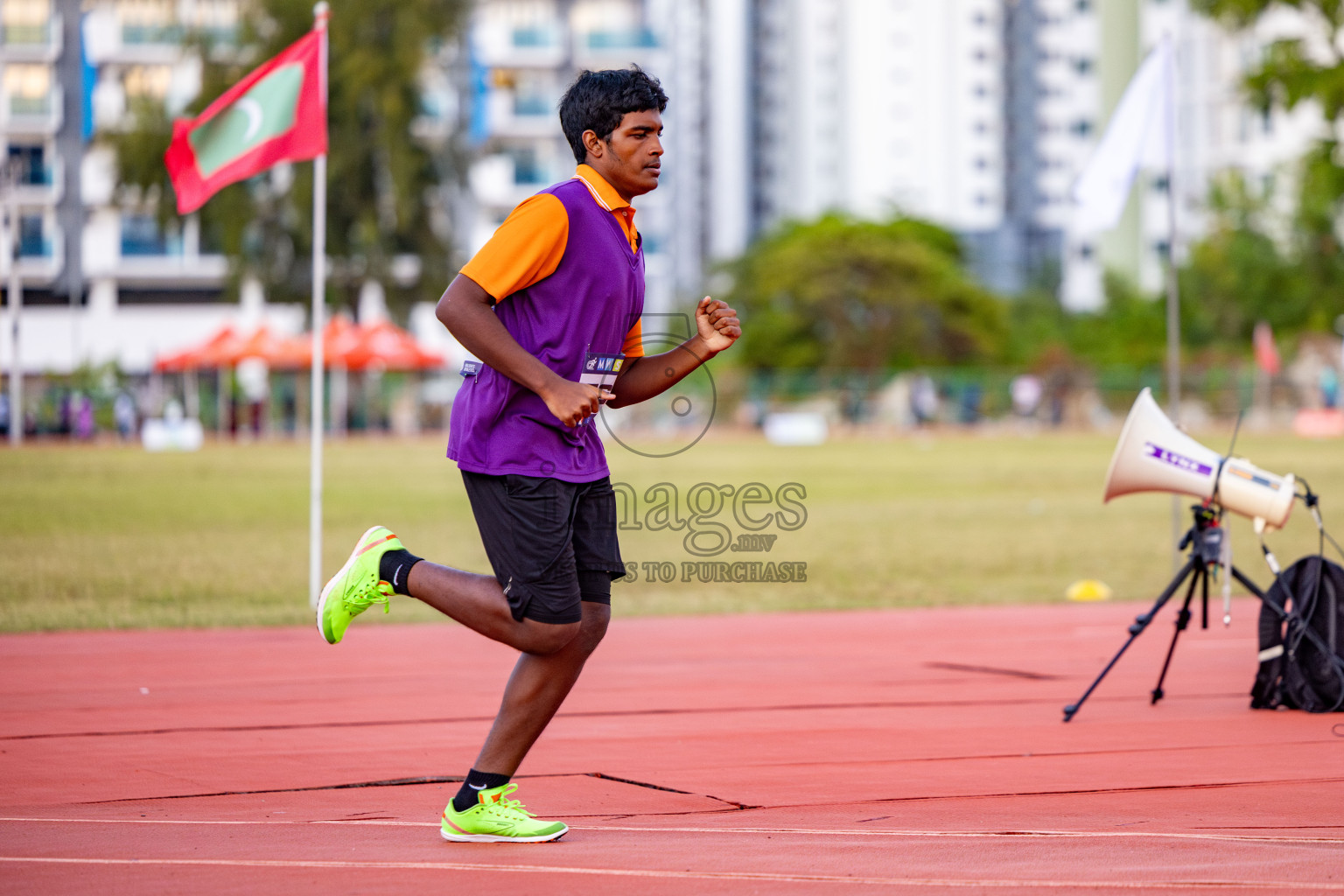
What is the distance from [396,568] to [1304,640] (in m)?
3.89

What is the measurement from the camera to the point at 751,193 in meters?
122

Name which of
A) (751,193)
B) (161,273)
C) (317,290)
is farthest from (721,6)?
(317,290)

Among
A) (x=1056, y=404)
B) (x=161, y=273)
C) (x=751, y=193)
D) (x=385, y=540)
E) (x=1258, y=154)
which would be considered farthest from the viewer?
(x=751, y=193)

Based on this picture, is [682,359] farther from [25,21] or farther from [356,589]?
[25,21]

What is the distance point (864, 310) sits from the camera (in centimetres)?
7269

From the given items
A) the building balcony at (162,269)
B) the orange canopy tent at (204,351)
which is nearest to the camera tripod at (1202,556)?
the orange canopy tent at (204,351)

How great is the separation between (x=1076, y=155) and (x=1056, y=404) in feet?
186

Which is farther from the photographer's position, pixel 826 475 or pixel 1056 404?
pixel 1056 404

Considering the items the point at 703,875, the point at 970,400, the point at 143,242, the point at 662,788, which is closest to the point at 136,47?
the point at 143,242

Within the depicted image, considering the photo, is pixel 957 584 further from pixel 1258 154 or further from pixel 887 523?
pixel 1258 154

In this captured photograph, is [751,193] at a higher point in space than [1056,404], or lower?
higher

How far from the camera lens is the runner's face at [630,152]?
4461mm

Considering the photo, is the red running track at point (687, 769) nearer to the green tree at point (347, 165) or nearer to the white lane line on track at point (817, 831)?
the white lane line on track at point (817, 831)

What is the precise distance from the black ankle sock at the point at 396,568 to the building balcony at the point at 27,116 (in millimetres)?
57969
